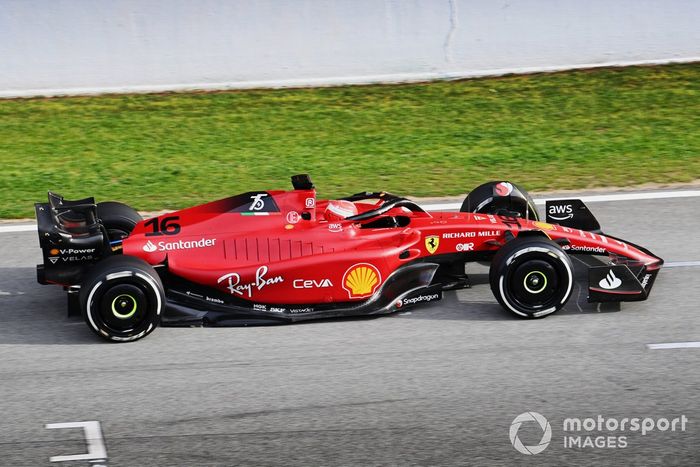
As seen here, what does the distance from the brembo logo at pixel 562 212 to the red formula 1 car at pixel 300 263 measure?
104 cm

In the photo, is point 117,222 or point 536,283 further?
point 117,222

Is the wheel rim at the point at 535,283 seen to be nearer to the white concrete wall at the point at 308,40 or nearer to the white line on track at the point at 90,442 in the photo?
the white line on track at the point at 90,442

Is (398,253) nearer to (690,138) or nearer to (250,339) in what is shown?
(250,339)

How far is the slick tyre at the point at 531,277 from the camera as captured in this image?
7723mm

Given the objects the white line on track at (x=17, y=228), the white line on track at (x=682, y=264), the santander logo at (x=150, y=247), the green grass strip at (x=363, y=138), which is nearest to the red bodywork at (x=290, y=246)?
the santander logo at (x=150, y=247)

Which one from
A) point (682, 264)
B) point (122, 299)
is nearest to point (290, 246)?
point (122, 299)

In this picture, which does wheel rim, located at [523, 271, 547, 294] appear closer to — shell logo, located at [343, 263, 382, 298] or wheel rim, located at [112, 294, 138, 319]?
shell logo, located at [343, 263, 382, 298]

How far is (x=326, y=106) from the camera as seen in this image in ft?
48.4

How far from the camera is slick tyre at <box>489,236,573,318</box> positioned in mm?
7723

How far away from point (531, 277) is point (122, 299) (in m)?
3.07

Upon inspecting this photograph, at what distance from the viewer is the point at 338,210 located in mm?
8266

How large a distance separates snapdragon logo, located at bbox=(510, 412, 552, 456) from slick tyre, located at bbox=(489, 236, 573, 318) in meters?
1.48

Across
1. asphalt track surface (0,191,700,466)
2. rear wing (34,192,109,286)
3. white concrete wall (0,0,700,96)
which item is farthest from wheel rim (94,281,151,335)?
white concrete wall (0,0,700,96)

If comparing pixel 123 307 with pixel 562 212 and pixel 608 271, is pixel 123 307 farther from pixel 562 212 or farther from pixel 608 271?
pixel 562 212
